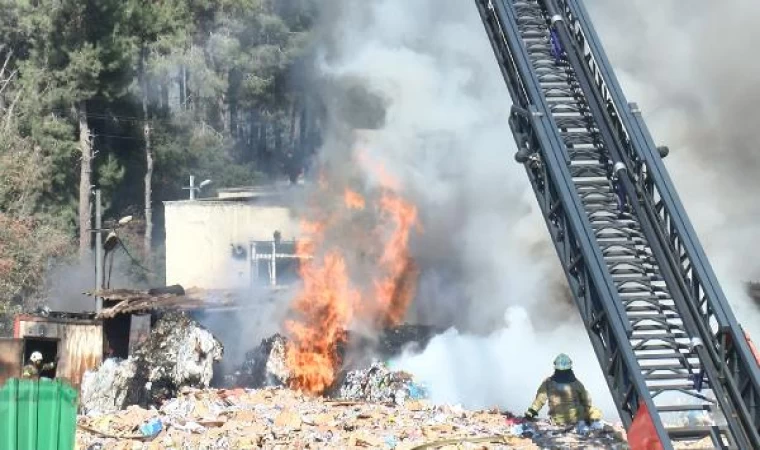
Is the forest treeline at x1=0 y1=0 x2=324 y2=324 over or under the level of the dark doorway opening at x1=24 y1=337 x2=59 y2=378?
over

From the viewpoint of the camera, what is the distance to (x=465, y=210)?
1239 inches

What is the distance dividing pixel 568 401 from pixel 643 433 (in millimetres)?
3213

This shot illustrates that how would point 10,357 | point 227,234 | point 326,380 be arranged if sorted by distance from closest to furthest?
point 10,357 < point 326,380 < point 227,234

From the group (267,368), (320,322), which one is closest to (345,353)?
(320,322)

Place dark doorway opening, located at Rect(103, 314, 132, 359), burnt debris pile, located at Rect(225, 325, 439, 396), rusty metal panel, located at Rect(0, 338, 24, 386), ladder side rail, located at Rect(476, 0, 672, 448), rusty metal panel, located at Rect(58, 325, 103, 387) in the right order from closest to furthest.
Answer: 1. ladder side rail, located at Rect(476, 0, 672, 448)
2. rusty metal panel, located at Rect(0, 338, 24, 386)
3. burnt debris pile, located at Rect(225, 325, 439, 396)
4. rusty metal panel, located at Rect(58, 325, 103, 387)
5. dark doorway opening, located at Rect(103, 314, 132, 359)

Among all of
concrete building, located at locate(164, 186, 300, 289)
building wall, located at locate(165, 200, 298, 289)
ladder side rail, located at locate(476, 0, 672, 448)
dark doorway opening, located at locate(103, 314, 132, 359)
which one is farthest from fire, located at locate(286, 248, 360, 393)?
ladder side rail, located at locate(476, 0, 672, 448)

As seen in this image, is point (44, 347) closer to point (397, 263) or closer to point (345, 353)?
point (345, 353)

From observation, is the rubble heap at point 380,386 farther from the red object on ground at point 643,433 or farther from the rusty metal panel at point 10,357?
the red object on ground at point 643,433

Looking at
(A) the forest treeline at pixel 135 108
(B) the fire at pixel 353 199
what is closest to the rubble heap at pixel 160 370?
(B) the fire at pixel 353 199

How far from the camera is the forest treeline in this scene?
45.0 meters

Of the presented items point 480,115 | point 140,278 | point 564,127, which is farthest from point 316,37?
point 564,127

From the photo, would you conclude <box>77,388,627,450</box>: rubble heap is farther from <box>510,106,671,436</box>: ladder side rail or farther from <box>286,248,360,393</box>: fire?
<box>286,248,360,393</box>: fire

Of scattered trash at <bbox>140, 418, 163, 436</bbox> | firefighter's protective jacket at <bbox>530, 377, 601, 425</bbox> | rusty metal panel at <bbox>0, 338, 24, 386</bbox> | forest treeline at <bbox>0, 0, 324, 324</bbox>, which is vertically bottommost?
firefighter's protective jacket at <bbox>530, 377, 601, 425</bbox>

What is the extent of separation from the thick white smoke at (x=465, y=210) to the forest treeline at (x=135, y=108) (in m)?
12.9
